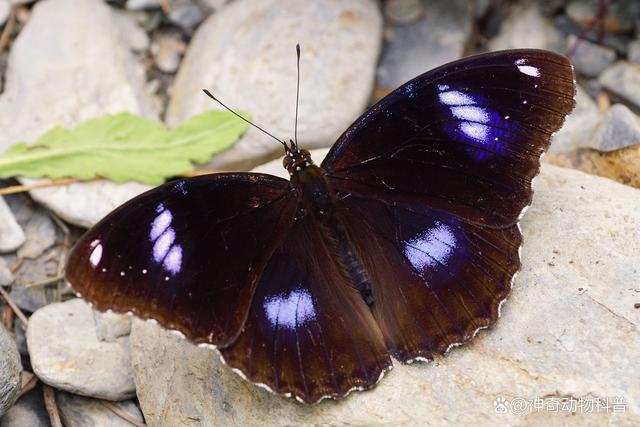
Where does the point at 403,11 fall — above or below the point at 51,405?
above

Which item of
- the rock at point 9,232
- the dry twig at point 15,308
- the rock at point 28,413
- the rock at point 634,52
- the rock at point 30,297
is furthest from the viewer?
the rock at point 634,52

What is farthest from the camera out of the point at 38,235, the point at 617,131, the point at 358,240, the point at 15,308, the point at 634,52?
the point at 634,52

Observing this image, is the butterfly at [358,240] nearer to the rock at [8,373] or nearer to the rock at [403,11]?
the rock at [8,373]

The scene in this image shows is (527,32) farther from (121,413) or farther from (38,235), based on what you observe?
(121,413)

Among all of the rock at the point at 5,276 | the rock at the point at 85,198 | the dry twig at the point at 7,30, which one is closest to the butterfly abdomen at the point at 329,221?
the rock at the point at 85,198

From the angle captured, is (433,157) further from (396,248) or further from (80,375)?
(80,375)

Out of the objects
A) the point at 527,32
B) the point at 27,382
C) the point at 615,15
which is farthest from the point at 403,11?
the point at 27,382
